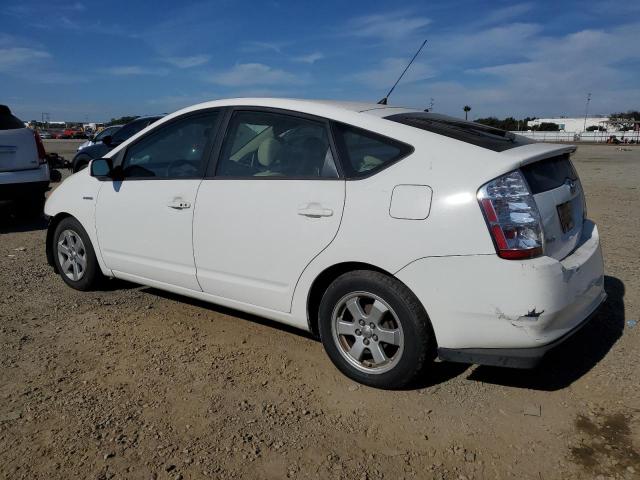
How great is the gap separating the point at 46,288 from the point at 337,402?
3403 millimetres

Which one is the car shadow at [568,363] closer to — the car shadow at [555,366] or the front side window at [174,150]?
the car shadow at [555,366]

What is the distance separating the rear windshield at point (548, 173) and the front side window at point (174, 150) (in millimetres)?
2186

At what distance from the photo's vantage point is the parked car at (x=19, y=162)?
7.69 meters

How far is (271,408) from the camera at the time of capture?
304 centimetres

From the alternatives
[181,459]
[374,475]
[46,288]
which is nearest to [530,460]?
[374,475]

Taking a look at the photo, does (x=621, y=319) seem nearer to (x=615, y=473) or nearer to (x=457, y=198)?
(x=615, y=473)

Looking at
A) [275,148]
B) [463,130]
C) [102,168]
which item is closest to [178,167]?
[102,168]

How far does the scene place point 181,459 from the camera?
2.58 metres

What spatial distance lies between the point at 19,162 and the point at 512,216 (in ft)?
24.5

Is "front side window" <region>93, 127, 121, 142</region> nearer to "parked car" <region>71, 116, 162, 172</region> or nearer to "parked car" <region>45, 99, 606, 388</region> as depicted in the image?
"parked car" <region>71, 116, 162, 172</region>

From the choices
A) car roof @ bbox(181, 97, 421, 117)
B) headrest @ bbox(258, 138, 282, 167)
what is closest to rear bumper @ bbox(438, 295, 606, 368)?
car roof @ bbox(181, 97, 421, 117)

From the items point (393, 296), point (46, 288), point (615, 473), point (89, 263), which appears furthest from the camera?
point (46, 288)

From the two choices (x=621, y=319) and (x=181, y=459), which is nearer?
(x=181, y=459)

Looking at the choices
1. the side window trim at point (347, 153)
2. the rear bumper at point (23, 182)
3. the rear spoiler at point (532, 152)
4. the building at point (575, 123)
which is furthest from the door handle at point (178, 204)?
the building at point (575, 123)
